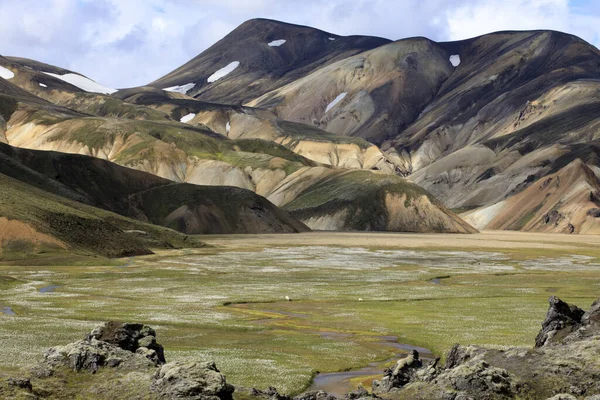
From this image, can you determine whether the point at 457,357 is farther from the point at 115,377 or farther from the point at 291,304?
the point at 291,304

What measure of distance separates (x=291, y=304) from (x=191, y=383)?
49.1 metres

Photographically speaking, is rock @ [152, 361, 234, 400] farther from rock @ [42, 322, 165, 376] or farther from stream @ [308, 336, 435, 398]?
stream @ [308, 336, 435, 398]

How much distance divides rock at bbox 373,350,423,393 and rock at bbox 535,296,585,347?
489 centimetres

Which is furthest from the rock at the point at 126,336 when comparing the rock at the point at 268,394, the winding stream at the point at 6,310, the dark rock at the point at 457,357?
the winding stream at the point at 6,310

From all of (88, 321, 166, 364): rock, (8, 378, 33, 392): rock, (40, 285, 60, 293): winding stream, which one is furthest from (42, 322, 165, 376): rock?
(40, 285, 60, 293): winding stream

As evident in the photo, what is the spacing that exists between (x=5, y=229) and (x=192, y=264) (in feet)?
87.3

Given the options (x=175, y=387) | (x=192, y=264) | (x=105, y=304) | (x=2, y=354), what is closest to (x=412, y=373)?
(x=175, y=387)

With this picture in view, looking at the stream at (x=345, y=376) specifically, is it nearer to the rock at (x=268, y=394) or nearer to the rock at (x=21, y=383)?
the rock at (x=268, y=394)

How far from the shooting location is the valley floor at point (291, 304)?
42375mm

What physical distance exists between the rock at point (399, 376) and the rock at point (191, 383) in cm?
752

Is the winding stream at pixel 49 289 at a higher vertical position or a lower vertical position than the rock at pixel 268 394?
lower

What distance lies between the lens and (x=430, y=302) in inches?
2798

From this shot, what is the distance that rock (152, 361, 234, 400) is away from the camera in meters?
20.4

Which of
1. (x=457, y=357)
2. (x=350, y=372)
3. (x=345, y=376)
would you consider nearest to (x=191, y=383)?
(x=457, y=357)
